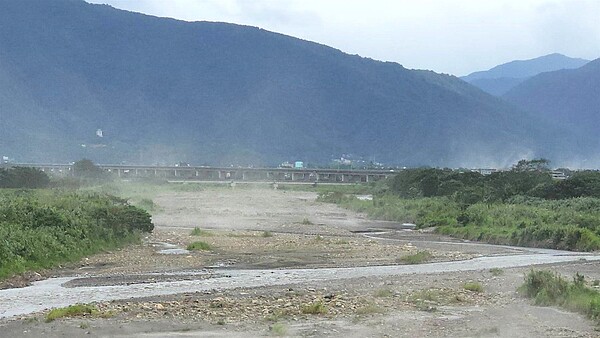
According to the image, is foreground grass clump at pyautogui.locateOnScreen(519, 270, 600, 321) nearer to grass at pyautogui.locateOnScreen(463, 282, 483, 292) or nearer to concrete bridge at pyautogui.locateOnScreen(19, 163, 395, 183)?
grass at pyautogui.locateOnScreen(463, 282, 483, 292)

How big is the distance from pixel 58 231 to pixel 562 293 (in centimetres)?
1991

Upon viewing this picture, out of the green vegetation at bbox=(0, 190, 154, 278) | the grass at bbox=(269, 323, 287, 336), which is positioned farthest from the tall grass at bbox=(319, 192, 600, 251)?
the grass at bbox=(269, 323, 287, 336)

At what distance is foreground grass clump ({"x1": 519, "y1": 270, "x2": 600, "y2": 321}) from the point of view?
819 inches

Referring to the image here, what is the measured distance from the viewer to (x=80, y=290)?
25984mm

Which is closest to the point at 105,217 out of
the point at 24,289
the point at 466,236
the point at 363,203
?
the point at 24,289

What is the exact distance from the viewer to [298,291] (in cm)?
2456

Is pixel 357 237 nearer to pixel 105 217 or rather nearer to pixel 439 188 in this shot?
pixel 105 217

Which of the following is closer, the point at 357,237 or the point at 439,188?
→ the point at 357,237

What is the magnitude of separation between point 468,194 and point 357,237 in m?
21.8

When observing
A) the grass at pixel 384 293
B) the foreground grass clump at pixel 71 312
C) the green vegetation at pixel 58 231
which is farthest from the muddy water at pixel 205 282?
the grass at pixel 384 293

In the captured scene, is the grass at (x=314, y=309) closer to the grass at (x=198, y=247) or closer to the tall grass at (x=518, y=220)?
the grass at (x=198, y=247)

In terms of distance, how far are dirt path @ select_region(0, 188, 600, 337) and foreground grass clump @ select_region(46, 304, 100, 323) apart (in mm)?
378

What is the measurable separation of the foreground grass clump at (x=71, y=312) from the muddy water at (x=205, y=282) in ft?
4.45

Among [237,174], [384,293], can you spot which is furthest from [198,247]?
[237,174]
